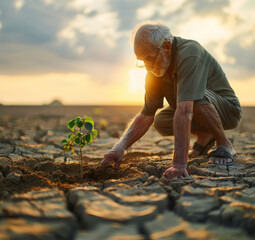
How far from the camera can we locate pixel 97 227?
116 centimetres

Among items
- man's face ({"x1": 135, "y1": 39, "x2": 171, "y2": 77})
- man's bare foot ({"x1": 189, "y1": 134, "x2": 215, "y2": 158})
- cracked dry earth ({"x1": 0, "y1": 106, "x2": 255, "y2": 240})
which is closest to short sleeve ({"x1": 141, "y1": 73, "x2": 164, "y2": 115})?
man's face ({"x1": 135, "y1": 39, "x2": 171, "y2": 77})

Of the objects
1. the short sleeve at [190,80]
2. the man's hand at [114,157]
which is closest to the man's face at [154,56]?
the short sleeve at [190,80]

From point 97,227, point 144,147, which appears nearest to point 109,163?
point 97,227

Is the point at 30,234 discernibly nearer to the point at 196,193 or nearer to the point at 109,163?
the point at 196,193

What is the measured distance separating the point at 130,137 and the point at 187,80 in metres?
0.82

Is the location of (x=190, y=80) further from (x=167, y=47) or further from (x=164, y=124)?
(x=164, y=124)

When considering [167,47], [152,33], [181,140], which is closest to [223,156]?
[181,140]

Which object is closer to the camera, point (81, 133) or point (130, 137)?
point (81, 133)

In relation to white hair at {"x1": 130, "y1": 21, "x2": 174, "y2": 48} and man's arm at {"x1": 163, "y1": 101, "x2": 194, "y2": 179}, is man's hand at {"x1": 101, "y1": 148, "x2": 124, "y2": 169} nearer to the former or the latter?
man's arm at {"x1": 163, "y1": 101, "x2": 194, "y2": 179}

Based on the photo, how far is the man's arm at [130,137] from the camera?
2406mm

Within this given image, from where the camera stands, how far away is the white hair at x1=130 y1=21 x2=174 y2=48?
84.1 inches

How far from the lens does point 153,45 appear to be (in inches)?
84.9

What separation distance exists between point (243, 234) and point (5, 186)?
1327 millimetres

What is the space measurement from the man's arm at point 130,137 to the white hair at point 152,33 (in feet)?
2.63
